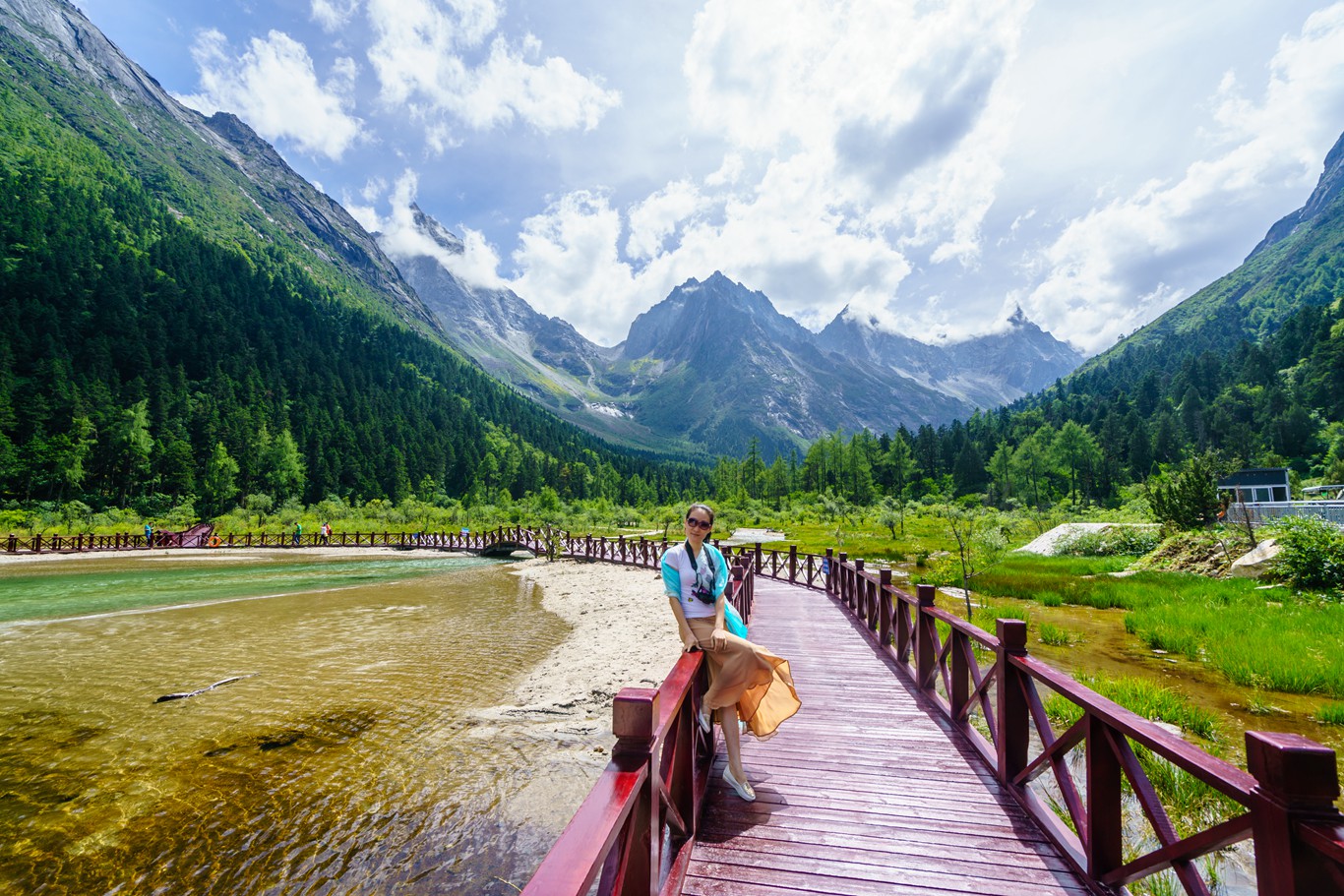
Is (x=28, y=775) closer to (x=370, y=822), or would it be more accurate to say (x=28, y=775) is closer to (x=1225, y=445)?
(x=370, y=822)

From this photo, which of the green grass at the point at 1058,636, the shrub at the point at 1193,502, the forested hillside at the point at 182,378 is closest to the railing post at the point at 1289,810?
the green grass at the point at 1058,636

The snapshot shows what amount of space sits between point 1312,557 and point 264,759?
25485 mm

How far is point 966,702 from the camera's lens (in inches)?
233

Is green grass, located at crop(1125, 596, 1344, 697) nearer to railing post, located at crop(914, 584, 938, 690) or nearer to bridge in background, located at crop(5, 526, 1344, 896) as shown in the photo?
bridge in background, located at crop(5, 526, 1344, 896)

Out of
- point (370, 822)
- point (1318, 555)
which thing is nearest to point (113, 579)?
point (370, 822)

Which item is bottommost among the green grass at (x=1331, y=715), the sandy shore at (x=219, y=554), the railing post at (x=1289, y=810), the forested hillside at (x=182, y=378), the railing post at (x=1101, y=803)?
the sandy shore at (x=219, y=554)

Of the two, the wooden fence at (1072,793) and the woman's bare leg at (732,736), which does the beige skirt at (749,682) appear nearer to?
the woman's bare leg at (732,736)

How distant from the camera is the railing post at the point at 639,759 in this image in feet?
8.18

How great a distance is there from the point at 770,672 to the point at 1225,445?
95.7 meters

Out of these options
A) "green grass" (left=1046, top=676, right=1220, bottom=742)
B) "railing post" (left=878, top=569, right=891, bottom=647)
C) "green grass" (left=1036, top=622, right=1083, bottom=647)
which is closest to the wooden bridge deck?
"railing post" (left=878, top=569, right=891, bottom=647)

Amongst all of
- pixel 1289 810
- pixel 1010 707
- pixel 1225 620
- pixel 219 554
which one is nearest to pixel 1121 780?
pixel 1010 707

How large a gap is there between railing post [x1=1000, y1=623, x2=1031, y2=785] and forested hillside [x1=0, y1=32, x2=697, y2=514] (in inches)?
3089

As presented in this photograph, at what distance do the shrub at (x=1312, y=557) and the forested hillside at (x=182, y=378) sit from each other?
85.9 meters

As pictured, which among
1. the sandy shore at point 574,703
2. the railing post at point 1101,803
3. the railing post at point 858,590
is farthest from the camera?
the railing post at point 858,590
